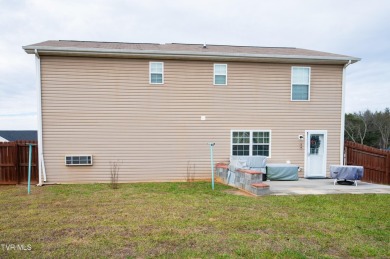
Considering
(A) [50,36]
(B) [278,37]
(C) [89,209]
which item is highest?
(B) [278,37]

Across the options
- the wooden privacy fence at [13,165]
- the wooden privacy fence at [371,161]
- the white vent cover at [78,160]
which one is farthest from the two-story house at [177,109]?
the wooden privacy fence at [371,161]

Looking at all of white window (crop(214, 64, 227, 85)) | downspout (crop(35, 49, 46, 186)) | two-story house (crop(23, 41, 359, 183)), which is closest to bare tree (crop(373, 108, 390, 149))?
two-story house (crop(23, 41, 359, 183))

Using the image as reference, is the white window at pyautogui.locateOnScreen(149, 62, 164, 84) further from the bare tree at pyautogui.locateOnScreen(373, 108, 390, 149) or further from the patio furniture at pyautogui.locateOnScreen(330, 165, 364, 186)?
the bare tree at pyautogui.locateOnScreen(373, 108, 390, 149)

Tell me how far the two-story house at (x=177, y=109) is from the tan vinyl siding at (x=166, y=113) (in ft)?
0.11

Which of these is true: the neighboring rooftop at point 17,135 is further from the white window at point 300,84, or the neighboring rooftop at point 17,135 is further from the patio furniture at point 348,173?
the patio furniture at point 348,173

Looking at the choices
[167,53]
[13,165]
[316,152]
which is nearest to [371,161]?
[316,152]

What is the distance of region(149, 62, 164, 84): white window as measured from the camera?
29.6 feet

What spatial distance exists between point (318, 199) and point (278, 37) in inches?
485

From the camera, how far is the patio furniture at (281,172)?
8.90 m

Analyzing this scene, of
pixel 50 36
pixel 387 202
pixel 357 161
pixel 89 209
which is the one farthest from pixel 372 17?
pixel 50 36

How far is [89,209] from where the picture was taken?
5332 mm

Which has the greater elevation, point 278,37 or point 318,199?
point 278,37

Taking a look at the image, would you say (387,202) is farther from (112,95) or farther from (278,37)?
(278,37)

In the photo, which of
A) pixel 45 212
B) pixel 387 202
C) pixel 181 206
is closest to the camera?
pixel 45 212
